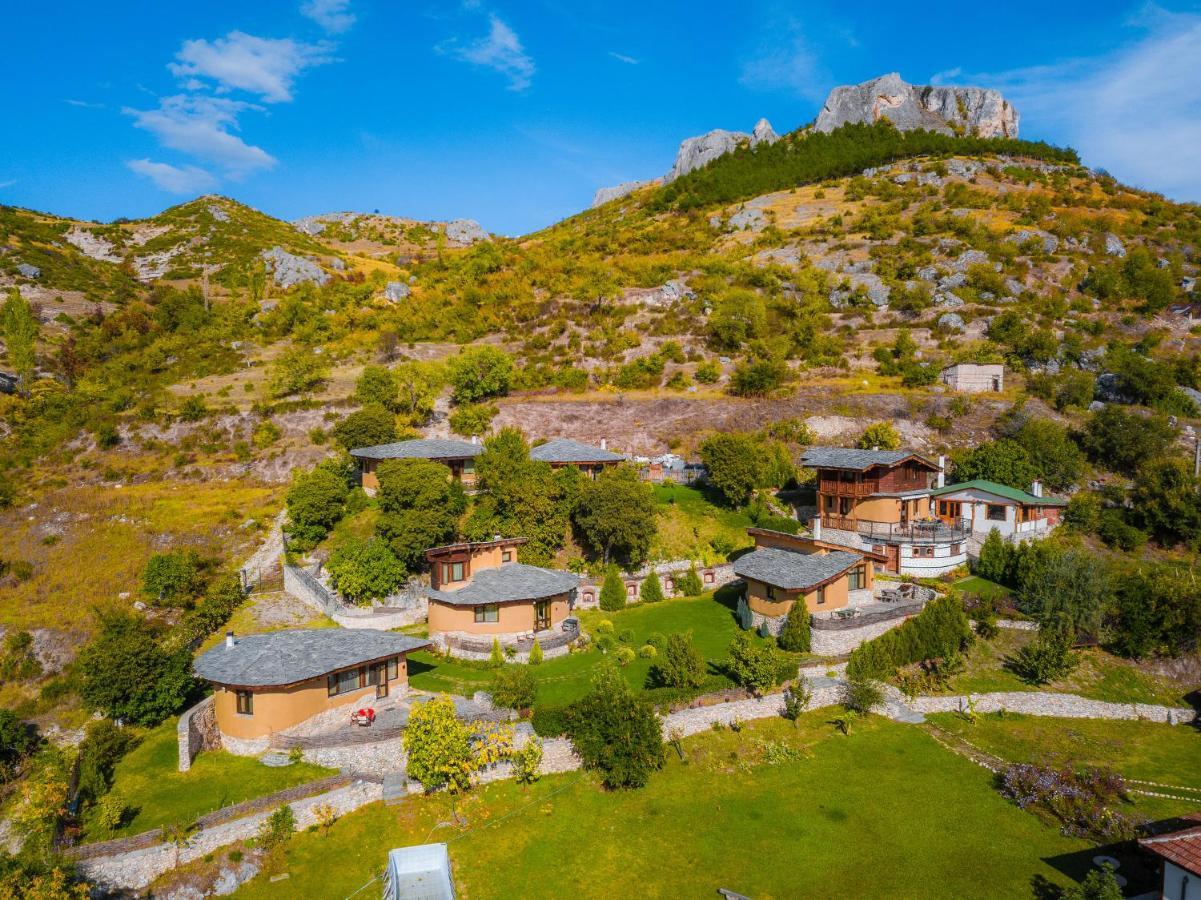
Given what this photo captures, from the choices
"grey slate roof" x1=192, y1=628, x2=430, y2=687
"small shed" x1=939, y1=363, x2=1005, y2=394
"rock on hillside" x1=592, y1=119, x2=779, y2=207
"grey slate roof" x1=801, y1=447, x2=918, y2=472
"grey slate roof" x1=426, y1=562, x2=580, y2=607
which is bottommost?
"grey slate roof" x1=192, y1=628, x2=430, y2=687

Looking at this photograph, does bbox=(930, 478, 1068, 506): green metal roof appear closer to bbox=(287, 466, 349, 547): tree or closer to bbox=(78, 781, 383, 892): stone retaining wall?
bbox=(78, 781, 383, 892): stone retaining wall

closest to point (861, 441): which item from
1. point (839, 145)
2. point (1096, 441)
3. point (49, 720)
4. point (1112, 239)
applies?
point (1096, 441)

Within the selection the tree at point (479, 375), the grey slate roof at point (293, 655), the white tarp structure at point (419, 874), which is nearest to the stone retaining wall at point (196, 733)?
the grey slate roof at point (293, 655)

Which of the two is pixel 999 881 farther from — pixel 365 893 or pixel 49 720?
pixel 49 720

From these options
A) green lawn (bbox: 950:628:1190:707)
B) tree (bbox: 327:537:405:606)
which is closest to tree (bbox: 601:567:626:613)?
tree (bbox: 327:537:405:606)

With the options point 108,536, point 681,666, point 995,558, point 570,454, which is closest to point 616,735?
point 681,666
